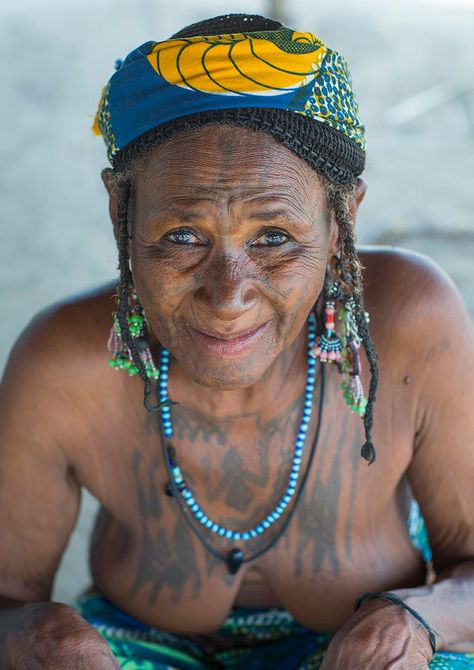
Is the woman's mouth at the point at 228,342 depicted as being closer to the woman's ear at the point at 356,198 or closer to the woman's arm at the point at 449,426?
the woman's ear at the point at 356,198

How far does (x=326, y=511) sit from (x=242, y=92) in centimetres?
103

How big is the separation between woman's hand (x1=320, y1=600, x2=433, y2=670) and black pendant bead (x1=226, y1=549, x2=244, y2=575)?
346mm

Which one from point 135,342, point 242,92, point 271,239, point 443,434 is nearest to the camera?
point 242,92

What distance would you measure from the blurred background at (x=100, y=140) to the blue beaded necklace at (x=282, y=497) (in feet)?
4.40

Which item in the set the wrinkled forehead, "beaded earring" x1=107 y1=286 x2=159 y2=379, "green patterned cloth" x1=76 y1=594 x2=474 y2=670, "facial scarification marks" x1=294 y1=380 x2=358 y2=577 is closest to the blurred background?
"green patterned cloth" x1=76 y1=594 x2=474 y2=670

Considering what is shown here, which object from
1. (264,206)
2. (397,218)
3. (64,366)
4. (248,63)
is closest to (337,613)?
(64,366)

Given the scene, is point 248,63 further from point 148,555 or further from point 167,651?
point 167,651

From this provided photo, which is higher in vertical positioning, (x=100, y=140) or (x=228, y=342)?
(x=100, y=140)

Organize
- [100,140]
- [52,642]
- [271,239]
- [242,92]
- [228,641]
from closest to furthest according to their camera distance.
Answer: [242,92] → [271,239] → [52,642] → [228,641] → [100,140]

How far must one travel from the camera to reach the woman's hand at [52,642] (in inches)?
76.4

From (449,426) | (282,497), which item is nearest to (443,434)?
(449,426)

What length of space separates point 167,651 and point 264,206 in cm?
119

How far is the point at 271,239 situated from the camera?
188cm

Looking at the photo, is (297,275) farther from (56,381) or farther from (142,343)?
(56,381)
